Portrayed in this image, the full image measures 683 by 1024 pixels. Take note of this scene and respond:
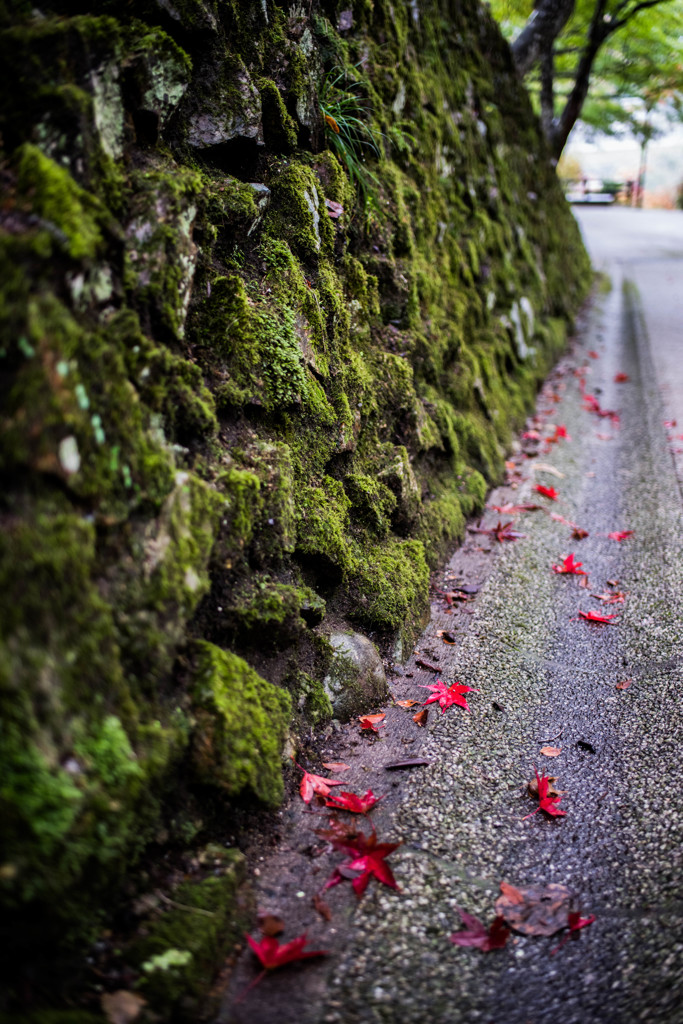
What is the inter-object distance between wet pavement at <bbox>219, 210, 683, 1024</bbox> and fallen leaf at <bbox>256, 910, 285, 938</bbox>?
1.6 inches

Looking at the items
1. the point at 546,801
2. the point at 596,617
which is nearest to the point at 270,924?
the point at 546,801

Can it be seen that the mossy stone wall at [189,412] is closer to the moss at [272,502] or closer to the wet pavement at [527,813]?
the moss at [272,502]

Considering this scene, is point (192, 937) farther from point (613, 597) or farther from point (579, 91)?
point (579, 91)

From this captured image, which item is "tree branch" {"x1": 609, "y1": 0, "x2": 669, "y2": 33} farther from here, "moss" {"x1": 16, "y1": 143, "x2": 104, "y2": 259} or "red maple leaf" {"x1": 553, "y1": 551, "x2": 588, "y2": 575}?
"moss" {"x1": 16, "y1": 143, "x2": 104, "y2": 259}

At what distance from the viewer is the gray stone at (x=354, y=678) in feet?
6.92

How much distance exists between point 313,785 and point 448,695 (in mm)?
630

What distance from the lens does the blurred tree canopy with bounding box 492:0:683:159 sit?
23.7 feet

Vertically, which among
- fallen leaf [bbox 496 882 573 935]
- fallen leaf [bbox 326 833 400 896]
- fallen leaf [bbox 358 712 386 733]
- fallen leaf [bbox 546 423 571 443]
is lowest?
fallen leaf [bbox 496 882 573 935]

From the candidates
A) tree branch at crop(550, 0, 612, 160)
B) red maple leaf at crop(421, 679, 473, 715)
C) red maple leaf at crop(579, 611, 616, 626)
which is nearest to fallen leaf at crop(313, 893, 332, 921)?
red maple leaf at crop(421, 679, 473, 715)

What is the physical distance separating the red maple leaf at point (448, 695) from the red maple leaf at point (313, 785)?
1.66 ft

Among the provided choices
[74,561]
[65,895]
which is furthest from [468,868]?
[74,561]

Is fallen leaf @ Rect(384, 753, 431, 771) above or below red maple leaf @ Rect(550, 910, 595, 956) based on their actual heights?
above

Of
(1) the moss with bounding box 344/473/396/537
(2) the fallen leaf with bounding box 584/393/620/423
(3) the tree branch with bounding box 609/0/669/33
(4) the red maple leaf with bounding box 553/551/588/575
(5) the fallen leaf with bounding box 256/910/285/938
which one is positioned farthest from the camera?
(3) the tree branch with bounding box 609/0/669/33

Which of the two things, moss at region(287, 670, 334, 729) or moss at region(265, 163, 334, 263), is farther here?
moss at region(265, 163, 334, 263)
